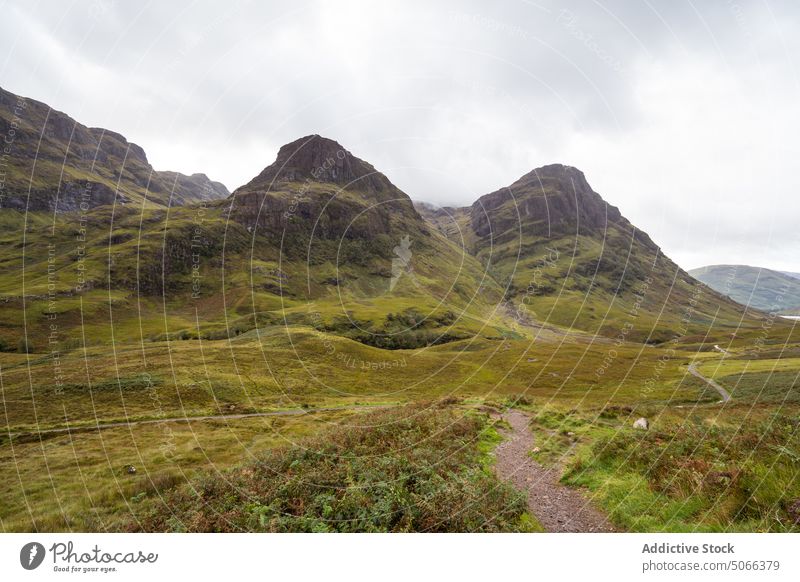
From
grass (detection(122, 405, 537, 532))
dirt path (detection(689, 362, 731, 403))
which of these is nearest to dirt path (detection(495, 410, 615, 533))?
grass (detection(122, 405, 537, 532))

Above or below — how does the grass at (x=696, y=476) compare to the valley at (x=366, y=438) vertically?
above

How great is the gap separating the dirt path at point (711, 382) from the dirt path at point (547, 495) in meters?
35.4

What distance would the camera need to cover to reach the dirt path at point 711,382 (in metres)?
40.6

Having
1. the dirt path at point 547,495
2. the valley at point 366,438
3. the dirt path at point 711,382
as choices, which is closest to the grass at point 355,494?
the valley at point 366,438

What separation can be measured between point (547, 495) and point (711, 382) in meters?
58.0

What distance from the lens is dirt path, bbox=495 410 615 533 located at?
9.23m

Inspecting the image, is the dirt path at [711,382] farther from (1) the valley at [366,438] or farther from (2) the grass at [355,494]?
(2) the grass at [355,494]

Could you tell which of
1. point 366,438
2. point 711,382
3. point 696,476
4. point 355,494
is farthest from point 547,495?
point 711,382

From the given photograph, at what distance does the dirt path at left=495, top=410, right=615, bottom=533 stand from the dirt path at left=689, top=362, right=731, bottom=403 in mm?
35434

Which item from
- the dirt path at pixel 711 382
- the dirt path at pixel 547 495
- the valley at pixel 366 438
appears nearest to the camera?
the valley at pixel 366 438

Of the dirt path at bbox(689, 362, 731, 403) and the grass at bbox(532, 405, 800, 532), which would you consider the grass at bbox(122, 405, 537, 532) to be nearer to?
the grass at bbox(532, 405, 800, 532)

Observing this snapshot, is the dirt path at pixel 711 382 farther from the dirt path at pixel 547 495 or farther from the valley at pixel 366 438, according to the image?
the dirt path at pixel 547 495

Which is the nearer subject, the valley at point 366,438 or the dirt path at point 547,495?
the valley at point 366,438

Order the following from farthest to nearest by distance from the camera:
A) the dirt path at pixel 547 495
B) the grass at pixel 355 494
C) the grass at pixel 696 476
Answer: the dirt path at pixel 547 495 → the grass at pixel 355 494 → the grass at pixel 696 476
